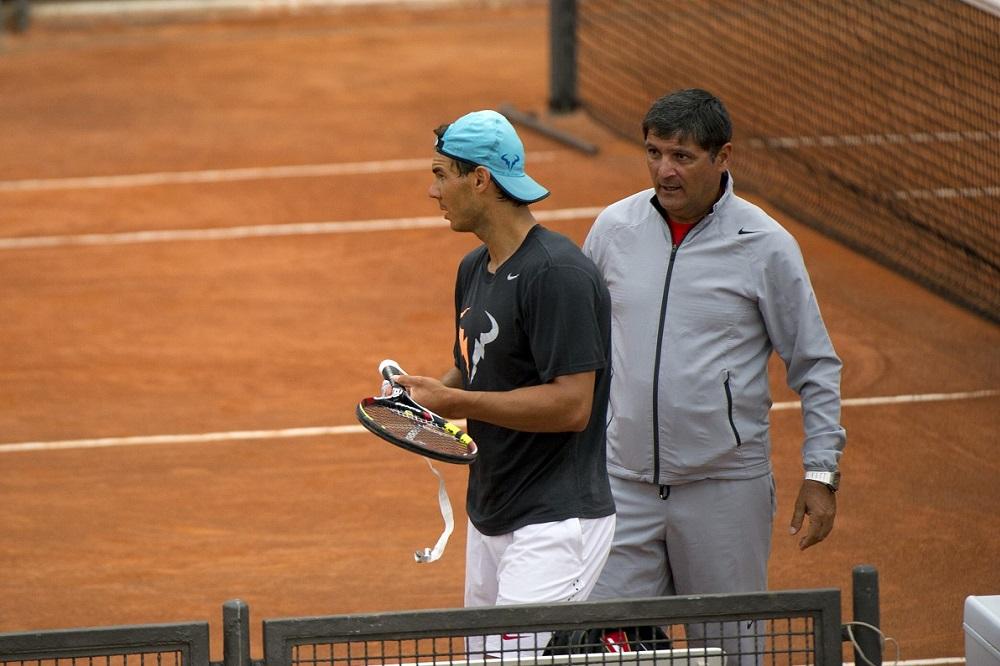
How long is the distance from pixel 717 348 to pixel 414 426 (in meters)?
1.10

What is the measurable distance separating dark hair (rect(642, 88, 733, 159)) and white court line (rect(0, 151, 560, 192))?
340 inches

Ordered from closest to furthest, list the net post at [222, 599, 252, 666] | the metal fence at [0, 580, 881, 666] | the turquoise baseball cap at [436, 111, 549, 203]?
the metal fence at [0, 580, 881, 666] < the net post at [222, 599, 252, 666] < the turquoise baseball cap at [436, 111, 549, 203]

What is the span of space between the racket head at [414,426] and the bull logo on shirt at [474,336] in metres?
0.33

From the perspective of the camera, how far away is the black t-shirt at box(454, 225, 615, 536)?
13.0 feet

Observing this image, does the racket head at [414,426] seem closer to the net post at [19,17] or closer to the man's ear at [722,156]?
the man's ear at [722,156]

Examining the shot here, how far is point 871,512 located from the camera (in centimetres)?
709

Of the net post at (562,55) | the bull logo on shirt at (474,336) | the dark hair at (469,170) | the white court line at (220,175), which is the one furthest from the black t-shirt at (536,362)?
the net post at (562,55)

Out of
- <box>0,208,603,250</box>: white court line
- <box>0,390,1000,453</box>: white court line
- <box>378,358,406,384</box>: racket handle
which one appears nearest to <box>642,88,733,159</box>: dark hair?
<box>378,358,406,384</box>: racket handle

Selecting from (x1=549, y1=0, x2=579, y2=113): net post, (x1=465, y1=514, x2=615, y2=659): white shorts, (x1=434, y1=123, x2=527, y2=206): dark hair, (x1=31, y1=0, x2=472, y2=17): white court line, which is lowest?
(x1=465, y1=514, x2=615, y2=659): white shorts

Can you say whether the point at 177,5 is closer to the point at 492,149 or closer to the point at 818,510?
the point at 492,149

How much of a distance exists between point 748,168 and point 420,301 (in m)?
3.67

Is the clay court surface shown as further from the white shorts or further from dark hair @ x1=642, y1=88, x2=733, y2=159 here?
dark hair @ x1=642, y1=88, x2=733, y2=159

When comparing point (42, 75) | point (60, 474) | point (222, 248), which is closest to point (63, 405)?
point (60, 474)

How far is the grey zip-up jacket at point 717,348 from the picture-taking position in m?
4.50
